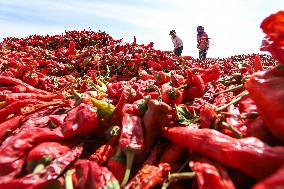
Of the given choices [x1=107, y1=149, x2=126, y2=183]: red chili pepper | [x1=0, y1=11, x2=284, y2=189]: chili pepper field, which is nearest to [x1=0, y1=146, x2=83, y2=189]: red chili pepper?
[x1=0, y1=11, x2=284, y2=189]: chili pepper field

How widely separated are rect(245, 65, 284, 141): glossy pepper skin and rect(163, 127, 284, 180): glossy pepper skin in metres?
0.14

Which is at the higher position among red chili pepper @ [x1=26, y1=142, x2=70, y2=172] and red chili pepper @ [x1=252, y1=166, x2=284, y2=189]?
red chili pepper @ [x1=252, y1=166, x2=284, y2=189]

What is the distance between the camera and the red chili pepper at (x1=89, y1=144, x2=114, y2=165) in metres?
2.89

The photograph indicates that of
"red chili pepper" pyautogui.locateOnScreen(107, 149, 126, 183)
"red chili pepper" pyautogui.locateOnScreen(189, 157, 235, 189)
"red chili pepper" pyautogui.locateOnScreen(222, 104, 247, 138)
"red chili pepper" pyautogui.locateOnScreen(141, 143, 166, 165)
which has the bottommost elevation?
"red chili pepper" pyautogui.locateOnScreen(107, 149, 126, 183)

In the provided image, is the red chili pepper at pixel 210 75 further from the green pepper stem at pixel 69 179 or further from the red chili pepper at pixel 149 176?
the green pepper stem at pixel 69 179

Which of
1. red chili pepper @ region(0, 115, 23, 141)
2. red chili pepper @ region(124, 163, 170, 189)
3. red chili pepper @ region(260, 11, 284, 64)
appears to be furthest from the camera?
red chili pepper @ region(0, 115, 23, 141)

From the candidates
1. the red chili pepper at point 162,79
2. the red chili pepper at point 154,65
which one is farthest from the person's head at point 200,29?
the red chili pepper at point 162,79

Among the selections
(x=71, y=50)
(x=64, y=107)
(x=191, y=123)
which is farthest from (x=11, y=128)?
(x=71, y=50)

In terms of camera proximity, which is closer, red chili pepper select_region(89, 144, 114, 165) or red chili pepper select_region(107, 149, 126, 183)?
red chili pepper select_region(107, 149, 126, 183)

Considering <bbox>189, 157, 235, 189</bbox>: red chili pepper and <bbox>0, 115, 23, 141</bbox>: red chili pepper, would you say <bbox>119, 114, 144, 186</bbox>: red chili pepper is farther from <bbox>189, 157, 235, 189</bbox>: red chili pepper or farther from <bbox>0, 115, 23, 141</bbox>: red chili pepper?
<bbox>0, 115, 23, 141</bbox>: red chili pepper

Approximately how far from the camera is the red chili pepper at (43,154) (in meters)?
2.83

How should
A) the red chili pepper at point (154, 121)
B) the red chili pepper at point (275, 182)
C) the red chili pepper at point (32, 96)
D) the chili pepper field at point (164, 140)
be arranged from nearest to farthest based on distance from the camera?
the red chili pepper at point (275, 182)
the chili pepper field at point (164, 140)
the red chili pepper at point (154, 121)
the red chili pepper at point (32, 96)

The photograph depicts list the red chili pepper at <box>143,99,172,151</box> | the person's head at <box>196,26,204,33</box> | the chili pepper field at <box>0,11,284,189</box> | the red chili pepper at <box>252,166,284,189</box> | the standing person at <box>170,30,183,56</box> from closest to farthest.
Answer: the red chili pepper at <box>252,166,284,189</box>
the chili pepper field at <box>0,11,284,189</box>
the red chili pepper at <box>143,99,172,151</box>
the standing person at <box>170,30,183,56</box>
the person's head at <box>196,26,204,33</box>

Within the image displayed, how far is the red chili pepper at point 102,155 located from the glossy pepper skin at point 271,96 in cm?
108
